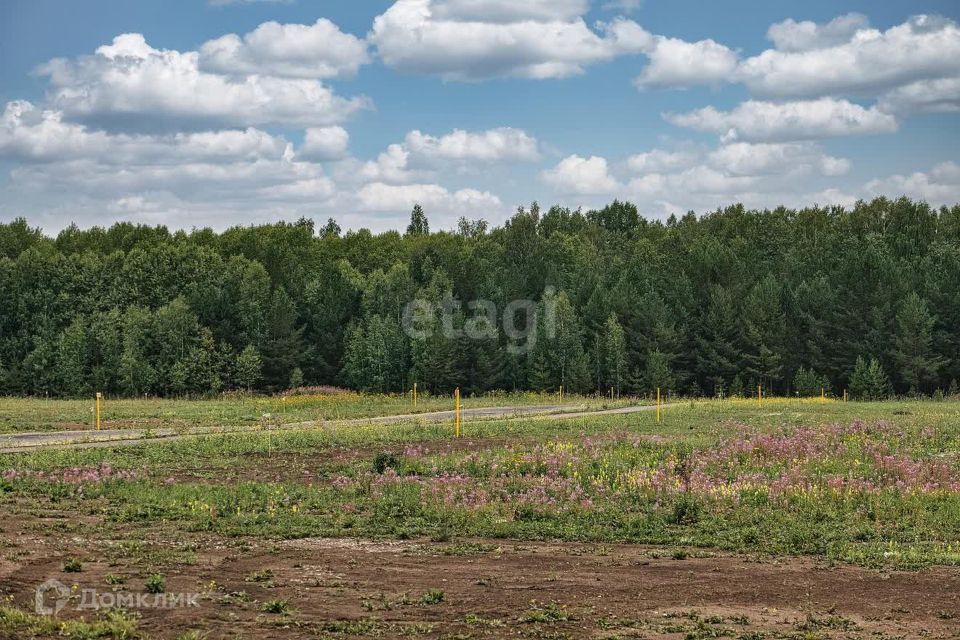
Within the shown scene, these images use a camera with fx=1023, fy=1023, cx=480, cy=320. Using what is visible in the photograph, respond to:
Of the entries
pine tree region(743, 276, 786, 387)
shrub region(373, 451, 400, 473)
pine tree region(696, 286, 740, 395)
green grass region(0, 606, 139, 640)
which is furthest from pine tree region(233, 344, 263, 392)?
green grass region(0, 606, 139, 640)

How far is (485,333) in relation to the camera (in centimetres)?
8656

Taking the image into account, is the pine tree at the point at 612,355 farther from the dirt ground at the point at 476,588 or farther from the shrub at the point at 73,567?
the shrub at the point at 73,567

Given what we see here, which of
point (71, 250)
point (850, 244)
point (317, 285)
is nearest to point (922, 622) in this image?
point (317, 285)

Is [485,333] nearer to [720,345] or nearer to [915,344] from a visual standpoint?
[720,345]

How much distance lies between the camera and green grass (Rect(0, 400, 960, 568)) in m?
19.7

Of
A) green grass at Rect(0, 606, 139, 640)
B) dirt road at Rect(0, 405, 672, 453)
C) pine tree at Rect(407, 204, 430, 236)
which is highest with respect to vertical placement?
pine tree at Rect(407, 204, 430, 236)

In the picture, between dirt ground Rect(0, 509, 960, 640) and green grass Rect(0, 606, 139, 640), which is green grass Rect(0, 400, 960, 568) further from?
green grass Rect(0, 606, 139, 640)

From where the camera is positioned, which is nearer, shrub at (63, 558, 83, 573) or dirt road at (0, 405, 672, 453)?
shrub at (63, 558, 83, 573)

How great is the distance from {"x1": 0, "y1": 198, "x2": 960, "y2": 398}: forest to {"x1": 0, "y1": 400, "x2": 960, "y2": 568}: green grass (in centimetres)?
4623

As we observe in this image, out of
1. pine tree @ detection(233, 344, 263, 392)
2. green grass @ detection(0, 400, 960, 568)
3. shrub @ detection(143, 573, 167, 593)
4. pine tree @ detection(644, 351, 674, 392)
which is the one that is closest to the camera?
shrub @ detection(143, 573, 167, 593)

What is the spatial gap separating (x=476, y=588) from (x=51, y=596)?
5910mm

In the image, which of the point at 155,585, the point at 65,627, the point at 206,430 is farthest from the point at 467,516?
the point at 206,430

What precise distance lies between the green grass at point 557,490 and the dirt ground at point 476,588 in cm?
125

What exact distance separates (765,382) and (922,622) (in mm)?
74070
